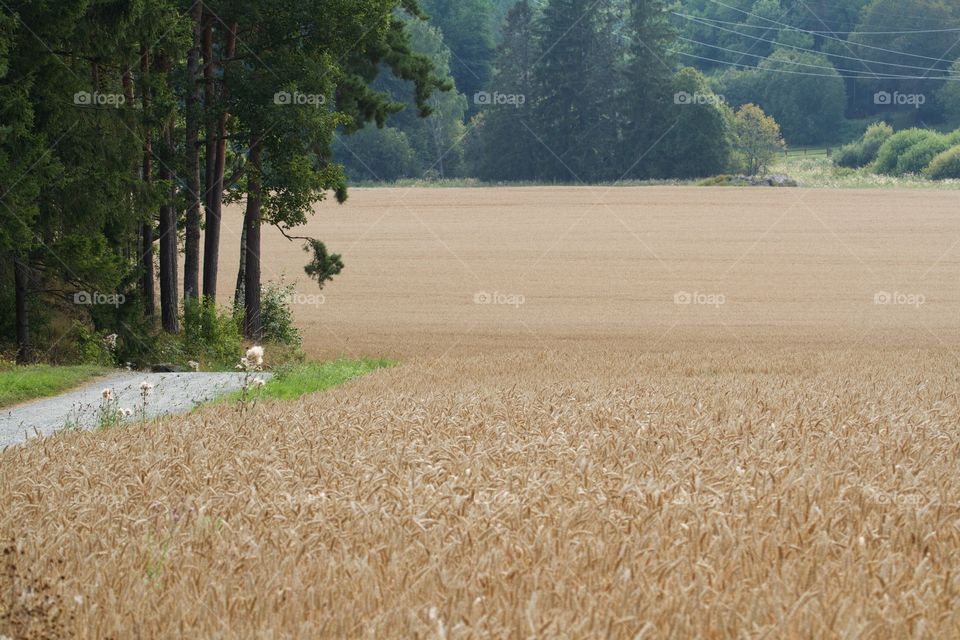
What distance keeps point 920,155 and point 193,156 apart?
254 feet

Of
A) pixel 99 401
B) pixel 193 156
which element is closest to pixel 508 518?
pixel 99 401

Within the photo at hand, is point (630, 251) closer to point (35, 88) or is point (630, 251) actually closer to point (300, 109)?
point (300, 109)

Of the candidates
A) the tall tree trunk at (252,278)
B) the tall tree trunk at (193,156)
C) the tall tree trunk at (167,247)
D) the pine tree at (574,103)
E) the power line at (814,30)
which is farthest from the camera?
the power line at (814,30)

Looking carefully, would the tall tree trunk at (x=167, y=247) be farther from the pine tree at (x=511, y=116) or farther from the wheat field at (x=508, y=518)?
the pine tree at (x=511, y=116)

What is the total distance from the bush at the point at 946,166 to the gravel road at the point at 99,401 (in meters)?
79.9

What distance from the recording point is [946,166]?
89375mm

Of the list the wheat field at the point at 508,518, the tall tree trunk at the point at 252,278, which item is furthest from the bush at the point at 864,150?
the wheat field at the point at 508,518

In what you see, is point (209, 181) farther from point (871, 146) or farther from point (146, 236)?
point (871, 146)

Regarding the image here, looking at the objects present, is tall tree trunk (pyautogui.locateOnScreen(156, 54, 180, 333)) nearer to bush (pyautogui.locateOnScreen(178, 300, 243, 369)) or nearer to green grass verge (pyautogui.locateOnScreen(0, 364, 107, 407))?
bush (pyautogui.locateOnScreen(178, 300, 243, 369))

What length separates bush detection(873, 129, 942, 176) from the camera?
95.3 metres

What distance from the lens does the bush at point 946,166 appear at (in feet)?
292

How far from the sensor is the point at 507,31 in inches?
3880

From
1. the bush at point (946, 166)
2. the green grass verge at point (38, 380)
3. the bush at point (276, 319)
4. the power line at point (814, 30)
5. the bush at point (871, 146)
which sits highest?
the power line at point (814, 30)

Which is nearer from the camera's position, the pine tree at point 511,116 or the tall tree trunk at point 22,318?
the tall tree trunk at point 22,318
